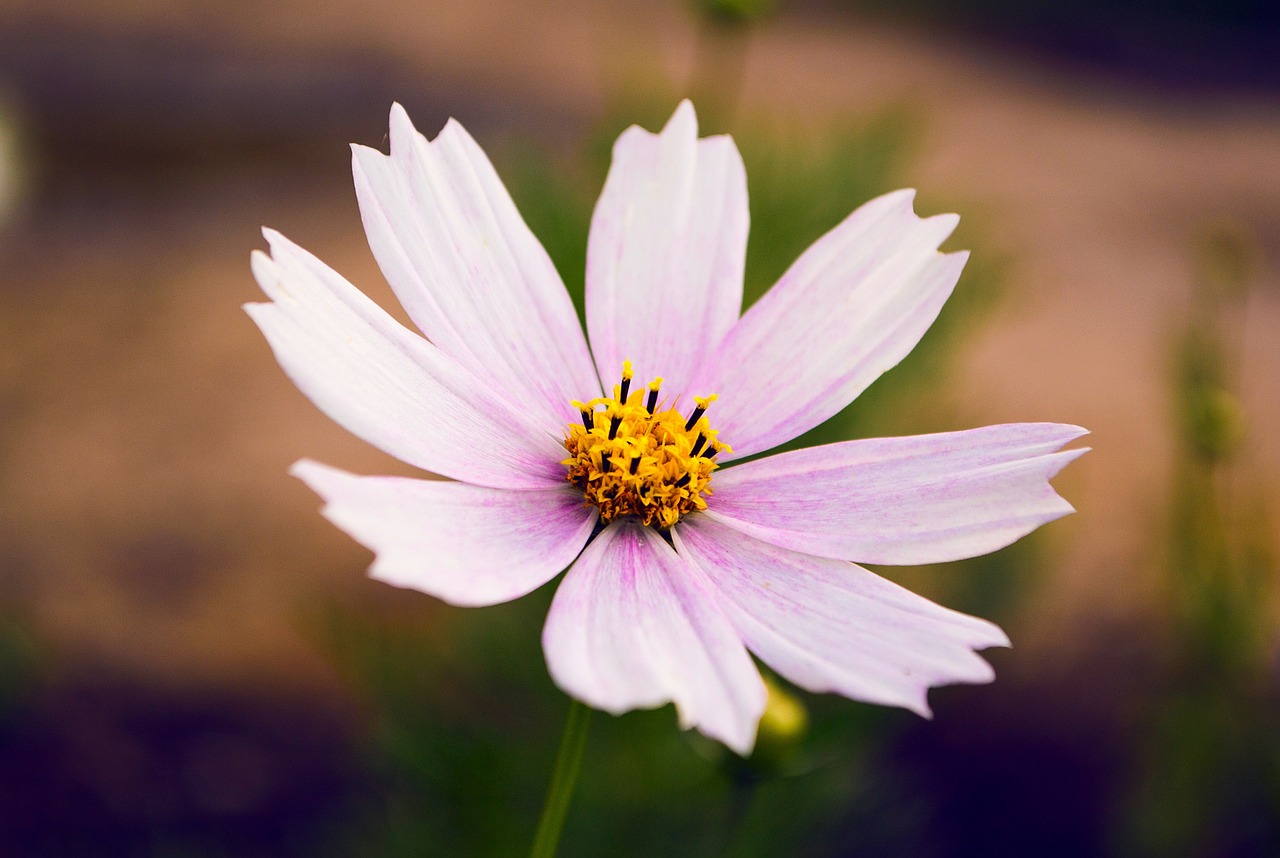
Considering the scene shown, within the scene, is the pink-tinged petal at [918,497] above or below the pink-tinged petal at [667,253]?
below

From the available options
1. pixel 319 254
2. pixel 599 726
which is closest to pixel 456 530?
pixel 599 726

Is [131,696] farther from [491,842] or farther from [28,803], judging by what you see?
[491,842]

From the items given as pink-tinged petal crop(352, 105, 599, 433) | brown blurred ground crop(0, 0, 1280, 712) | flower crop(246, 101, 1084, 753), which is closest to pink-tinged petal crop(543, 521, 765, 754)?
flower crop(246, 101, 1084, 753)

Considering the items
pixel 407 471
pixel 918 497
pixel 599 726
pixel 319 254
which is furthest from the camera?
pixel 319 254

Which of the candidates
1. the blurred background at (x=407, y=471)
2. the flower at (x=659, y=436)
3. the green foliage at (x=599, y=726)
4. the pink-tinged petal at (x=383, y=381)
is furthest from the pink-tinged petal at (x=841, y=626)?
the green foliage at (x=599, y=726)

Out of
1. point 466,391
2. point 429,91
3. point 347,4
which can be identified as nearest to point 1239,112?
point 429,91

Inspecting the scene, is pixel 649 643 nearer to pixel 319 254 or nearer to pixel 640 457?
pixel 640 457

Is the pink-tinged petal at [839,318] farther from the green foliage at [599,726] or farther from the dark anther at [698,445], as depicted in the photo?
the green foliage at [599,726]
